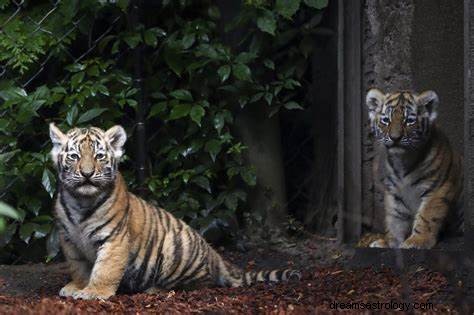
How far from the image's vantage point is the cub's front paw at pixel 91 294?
4.67m

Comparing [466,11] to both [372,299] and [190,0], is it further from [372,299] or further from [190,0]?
[190,0]

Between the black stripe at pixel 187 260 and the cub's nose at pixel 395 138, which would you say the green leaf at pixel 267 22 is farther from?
the black stripe at pixel 187 260

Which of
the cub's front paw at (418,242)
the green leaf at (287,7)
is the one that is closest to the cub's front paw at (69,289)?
the cub's front paw at (418,242)

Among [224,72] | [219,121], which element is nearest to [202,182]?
[219,121]

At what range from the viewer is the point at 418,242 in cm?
492

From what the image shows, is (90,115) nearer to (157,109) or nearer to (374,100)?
(157,109)

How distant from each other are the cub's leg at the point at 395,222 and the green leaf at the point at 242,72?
1.33 metres

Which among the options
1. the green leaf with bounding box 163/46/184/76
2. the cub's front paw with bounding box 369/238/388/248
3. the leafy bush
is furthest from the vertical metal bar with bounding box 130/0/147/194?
the cub's front paw with bounding box 369/238/388/248

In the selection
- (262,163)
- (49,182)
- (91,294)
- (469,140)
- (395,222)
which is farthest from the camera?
(262,163)

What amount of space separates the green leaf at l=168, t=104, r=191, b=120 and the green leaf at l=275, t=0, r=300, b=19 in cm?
88

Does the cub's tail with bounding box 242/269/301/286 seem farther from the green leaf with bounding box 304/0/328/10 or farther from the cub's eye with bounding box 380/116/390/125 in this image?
the green leaf with bounding box 304/0/328/10

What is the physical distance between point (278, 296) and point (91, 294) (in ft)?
3.17

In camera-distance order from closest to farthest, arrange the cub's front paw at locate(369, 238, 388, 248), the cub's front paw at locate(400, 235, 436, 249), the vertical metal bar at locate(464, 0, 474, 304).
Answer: the vertical metal bar at locate(464, 0, 474, 304) → the cub's front paw at locate(400, 235, 436, 249) → the cub's front paw at locate(369, 238, 388, 248)

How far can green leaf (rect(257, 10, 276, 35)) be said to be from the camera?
6039 millimetres
